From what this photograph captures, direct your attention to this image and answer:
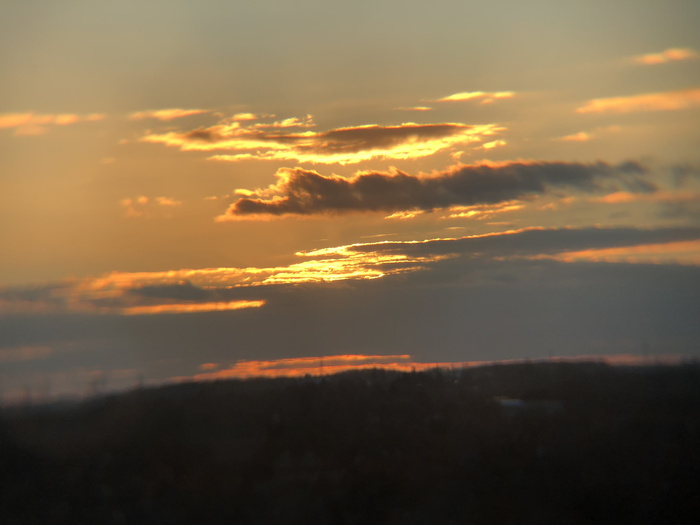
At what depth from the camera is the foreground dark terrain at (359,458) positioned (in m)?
21.5

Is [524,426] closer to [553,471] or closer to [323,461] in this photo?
[553,471]

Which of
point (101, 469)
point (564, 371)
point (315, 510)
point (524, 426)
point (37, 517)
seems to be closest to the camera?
point (315, 510)

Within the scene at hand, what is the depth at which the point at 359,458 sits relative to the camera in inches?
1011

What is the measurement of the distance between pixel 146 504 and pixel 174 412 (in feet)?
32.1

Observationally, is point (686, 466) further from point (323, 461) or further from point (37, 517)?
point (37, 517)

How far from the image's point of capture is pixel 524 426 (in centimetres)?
2956

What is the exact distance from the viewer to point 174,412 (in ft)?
107

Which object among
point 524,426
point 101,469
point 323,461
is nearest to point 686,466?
point 524,426

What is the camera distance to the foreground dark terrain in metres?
21.5

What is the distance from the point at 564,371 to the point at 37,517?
110 ft

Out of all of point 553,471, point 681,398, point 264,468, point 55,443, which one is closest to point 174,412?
point 55,443

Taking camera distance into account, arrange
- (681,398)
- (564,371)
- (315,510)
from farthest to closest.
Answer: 1. (564,371)
2. (681,398)
3. (315,510)

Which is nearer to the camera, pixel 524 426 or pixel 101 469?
pixel 101 469

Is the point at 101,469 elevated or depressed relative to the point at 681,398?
elevated
